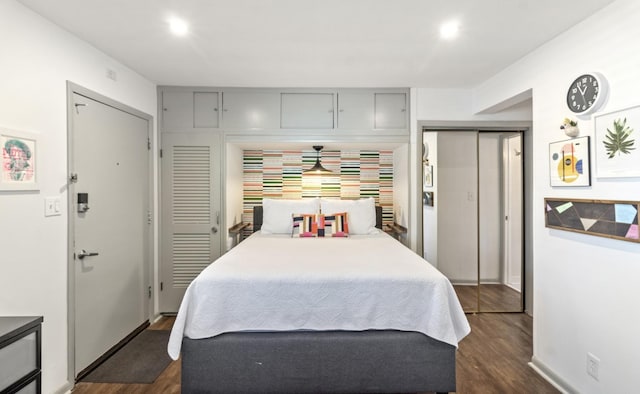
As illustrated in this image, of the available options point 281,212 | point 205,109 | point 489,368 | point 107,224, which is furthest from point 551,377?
point 205,109

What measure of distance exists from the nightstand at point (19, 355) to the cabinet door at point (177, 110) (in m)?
2.28

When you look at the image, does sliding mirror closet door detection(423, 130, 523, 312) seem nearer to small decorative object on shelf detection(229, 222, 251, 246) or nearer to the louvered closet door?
small decorative object on shelf detection(229, 222, 251, 246)

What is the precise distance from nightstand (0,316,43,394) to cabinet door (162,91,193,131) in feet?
7.48

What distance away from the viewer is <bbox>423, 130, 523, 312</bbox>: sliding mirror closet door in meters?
3.44

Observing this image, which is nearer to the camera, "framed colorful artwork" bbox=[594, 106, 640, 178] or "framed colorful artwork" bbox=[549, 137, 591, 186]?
"framed colorful artwork" bbox=[594, 106, 640, 178]

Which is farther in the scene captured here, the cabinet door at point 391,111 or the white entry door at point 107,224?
the cabinet door at point 391,111

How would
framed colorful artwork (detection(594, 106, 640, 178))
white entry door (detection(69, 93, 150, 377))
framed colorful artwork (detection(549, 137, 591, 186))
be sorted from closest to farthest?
framed colorful artwork (detection(594, 106, 640, 178)) → framed colorful artwork (detection(549, 137, 591, 186)) → white entry door (detection(69, 93, 150, 377))

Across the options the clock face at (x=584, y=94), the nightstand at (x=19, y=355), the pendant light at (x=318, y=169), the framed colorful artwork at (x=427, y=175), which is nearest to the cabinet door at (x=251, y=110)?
the pendant light at (x=318, y=169)

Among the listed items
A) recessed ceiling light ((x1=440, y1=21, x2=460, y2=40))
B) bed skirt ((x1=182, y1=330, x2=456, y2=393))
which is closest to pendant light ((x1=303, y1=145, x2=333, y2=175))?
recessed ceiling light ((x1=440, y1=21, x2=460, y2=40))

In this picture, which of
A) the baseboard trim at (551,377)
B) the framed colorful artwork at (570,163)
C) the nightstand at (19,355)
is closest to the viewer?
the nightstand at (19,355)

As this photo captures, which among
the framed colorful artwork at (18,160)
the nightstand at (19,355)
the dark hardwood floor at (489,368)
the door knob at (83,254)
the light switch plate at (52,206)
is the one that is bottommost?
the dark hardwood floor at (489,368)

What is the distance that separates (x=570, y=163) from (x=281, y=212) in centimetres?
252

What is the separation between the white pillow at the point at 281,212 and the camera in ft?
11.3

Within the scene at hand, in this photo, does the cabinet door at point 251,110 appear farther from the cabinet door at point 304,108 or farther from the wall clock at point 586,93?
the wall clock at point 586,93
